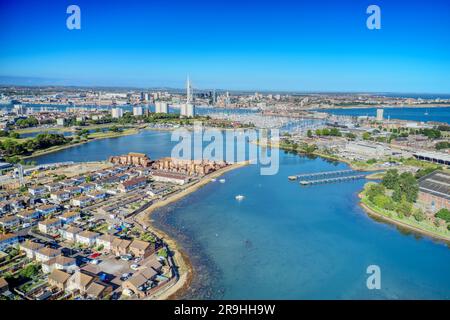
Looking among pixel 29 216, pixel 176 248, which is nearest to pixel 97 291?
pixel 176 248

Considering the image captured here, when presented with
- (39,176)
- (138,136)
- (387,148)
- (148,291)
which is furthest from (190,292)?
(138,136)

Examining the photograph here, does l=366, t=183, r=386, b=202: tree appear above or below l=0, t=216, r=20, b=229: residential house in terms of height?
above

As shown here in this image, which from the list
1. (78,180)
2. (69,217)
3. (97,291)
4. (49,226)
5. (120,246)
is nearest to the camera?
(97,291)

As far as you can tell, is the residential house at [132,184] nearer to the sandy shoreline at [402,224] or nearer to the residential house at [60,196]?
the residential house at [60,196]

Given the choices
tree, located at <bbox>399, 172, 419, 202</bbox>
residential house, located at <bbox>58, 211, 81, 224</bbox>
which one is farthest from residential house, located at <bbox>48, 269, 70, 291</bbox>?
tree, located at <bbox>399, 172, 419, 202</bbox>

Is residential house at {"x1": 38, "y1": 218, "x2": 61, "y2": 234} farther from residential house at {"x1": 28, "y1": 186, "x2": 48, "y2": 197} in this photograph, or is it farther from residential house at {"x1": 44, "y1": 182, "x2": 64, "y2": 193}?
residential house at {"x1": 44, "y1": 182, "x2": 64, "y2": 193}

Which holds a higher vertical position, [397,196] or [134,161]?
[134,161]

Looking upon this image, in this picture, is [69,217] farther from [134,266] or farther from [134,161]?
[134,161]
